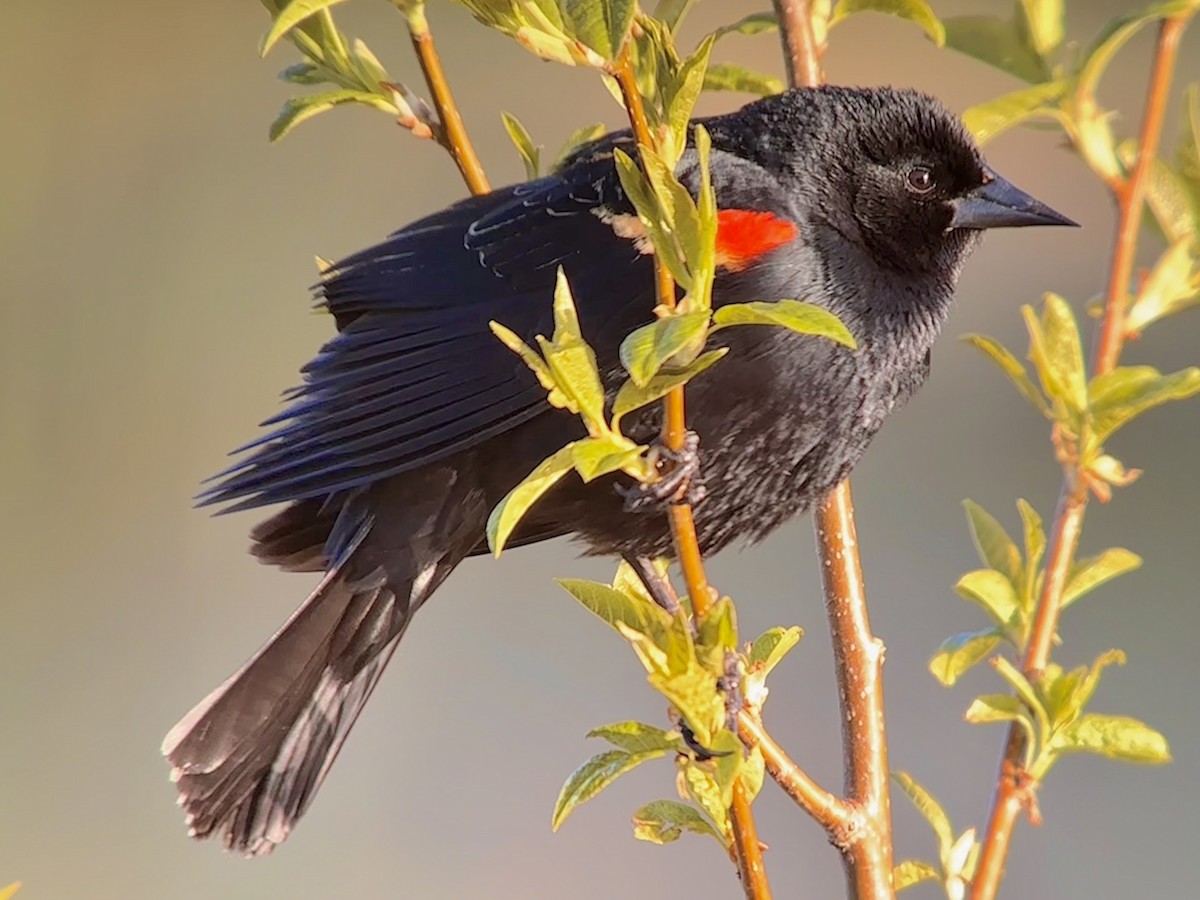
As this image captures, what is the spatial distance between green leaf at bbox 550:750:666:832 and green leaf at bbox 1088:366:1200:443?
301mm

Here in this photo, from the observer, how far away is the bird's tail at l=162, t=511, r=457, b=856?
3.82 feet

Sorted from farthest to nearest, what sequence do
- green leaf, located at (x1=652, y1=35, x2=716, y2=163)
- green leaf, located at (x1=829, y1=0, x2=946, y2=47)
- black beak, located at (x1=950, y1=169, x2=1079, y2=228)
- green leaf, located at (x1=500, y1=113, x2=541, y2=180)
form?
black beak, located at (x1=950, y1=169, x2=1079, y2=228)
green leaf, located at (x1=500, y1=113, x2=541, y2=180)
green leaf, located at (x1=829, y1=0, x2=946, y2=47)
green leaf, located at (x1=652, y1=35, x2=716, y2=163)

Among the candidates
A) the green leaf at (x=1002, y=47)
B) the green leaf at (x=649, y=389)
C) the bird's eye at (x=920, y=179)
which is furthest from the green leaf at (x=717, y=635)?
the bird's eye at (x=920, y=179)

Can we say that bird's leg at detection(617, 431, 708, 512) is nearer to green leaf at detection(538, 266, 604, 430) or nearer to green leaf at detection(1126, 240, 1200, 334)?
green leaf at detection(538, 266, 604, 430)

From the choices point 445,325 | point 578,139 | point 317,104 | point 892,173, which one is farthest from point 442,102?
point 892,173

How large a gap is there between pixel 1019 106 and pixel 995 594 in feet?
0.94

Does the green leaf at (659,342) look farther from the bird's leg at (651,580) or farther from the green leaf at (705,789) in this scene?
the bird's leg at (651,580)

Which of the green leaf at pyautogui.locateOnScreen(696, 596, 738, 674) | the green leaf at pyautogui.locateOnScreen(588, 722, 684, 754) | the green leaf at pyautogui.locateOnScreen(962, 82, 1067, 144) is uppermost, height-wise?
the green leaf at pyautogui.locateOnScreen(962, 82, 1067, 144)

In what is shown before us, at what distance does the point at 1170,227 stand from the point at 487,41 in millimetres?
1980

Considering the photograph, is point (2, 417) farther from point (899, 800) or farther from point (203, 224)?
point (899, 800)

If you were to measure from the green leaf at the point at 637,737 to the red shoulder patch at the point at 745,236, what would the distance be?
1.62 feet

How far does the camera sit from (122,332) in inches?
94.3

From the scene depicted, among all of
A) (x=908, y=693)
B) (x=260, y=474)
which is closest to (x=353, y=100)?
(x=260, y=474)

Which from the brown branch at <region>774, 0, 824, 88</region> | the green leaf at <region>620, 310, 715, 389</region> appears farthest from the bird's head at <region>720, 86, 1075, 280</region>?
the green leaf at <region>620, 310, 715, 389</region>
